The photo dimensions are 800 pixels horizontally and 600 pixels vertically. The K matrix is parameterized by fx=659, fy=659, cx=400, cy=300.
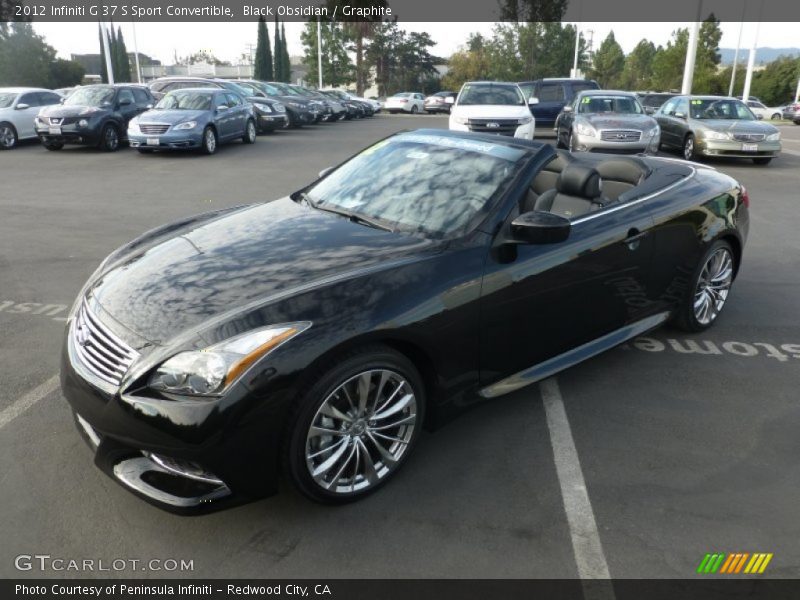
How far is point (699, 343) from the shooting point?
15.9ft

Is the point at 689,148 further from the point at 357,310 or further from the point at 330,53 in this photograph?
the point at 330,53

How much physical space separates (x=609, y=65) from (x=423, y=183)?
2848 inches

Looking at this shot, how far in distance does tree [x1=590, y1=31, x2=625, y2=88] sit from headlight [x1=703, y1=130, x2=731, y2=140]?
59119mm

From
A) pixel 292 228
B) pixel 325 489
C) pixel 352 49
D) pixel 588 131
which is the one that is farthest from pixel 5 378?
pixel 352 49

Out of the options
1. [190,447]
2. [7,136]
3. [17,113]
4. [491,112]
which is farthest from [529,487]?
[17,113]

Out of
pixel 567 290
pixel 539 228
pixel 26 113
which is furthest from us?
pixel 26 113

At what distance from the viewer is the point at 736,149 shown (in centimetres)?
1387

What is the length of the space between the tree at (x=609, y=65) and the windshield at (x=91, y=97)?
61627mm

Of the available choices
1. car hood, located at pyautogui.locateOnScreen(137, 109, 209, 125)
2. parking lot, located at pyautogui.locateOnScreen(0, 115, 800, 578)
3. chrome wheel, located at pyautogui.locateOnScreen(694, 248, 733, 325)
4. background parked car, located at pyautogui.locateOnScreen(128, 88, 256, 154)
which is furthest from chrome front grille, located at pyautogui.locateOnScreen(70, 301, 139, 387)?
car hood, located at pyautogui.locateOnScreen(137, 109, 209, 125)

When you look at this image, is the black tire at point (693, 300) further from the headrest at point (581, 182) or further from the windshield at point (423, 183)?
the windshield at point (423, 183)

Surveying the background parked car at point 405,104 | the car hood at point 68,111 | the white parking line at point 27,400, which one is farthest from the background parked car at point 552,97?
the background parked car at point 405,104

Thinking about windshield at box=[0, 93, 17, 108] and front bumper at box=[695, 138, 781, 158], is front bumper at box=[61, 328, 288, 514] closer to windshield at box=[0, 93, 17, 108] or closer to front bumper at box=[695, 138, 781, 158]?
front bumper at box=[695, 138, 781, 158]

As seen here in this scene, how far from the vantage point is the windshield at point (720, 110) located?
48.7ft

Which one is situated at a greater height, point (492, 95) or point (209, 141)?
point (492, 95)
